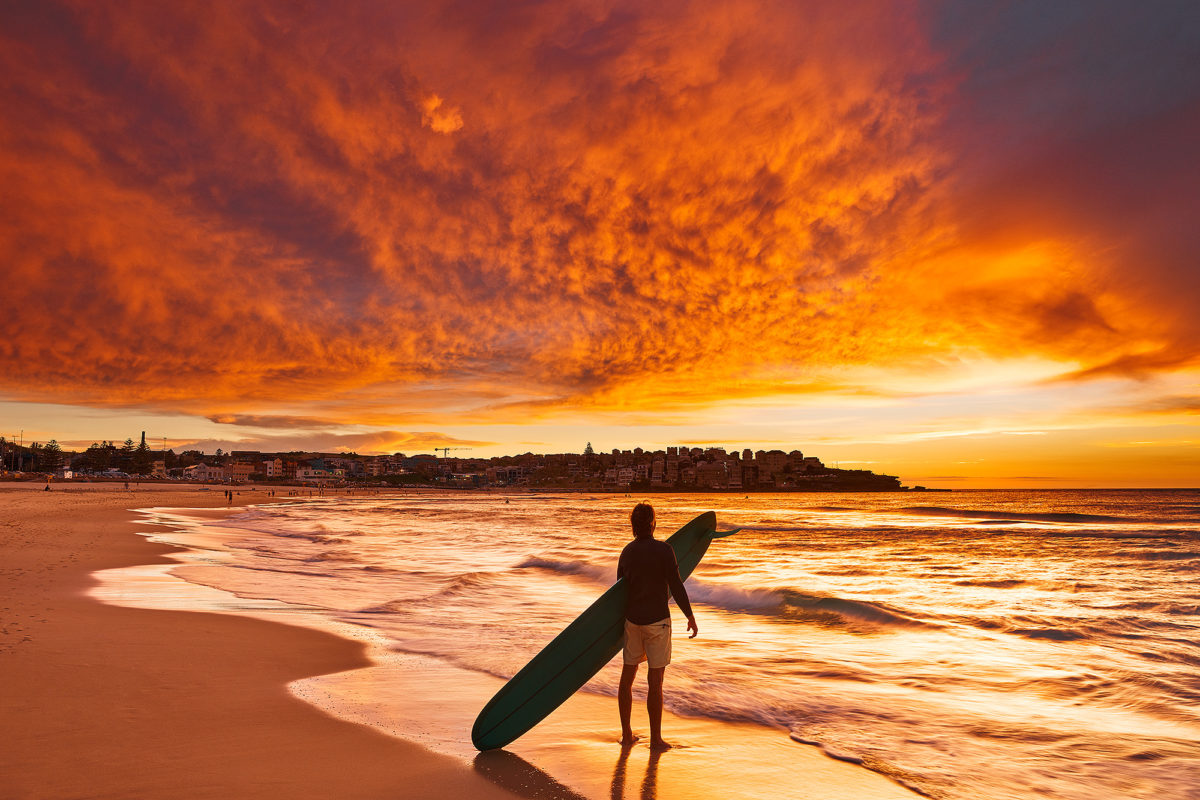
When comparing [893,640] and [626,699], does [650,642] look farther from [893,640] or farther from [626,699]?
[893,640]

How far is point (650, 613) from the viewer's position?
5270 millimetres

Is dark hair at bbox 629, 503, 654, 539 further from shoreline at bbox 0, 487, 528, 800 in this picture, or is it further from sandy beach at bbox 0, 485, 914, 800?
shoreline at bbox 0, 487, 528, 800

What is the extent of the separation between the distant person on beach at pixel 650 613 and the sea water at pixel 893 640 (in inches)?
59.6

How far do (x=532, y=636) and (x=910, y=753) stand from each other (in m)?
5.67

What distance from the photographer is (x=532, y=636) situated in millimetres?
10062

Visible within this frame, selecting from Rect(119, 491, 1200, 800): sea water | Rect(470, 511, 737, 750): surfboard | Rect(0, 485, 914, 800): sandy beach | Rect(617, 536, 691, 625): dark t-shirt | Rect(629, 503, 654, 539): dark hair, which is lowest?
Rect(119, 491, 1200, 800): sea water

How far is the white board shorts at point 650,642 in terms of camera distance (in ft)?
17.3

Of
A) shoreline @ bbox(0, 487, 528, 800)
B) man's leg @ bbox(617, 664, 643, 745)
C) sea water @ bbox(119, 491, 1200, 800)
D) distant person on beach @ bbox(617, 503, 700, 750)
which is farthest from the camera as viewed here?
sea water @ bbox(119, 491, 1200, 800)

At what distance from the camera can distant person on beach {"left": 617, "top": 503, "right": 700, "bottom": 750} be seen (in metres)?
5.27

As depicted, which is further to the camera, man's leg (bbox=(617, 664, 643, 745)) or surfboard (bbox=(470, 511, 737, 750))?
man's leg (bbox=(617, 664, 643, 745))

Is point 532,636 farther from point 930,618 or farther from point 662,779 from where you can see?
point 930,618

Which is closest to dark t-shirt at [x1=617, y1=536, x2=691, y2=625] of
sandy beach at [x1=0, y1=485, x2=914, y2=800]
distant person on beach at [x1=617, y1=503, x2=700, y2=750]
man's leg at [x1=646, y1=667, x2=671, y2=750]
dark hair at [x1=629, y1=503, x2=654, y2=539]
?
distant person on beach at [x1=617, y1=503, x2=700, y2=750]

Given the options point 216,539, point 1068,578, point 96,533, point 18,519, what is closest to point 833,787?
point 1068,578

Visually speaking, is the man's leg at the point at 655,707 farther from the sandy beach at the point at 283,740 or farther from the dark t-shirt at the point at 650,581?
the dark t-shirt at the point at 650,581
